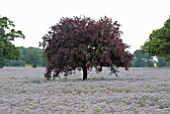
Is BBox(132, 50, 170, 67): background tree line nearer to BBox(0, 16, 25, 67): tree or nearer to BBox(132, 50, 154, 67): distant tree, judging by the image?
BBox(132, 50, 154, 67): distant tree

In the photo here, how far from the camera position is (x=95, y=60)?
115 feet

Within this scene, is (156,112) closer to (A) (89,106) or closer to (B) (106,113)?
(B) (106,113)

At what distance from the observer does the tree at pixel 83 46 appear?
112 ft

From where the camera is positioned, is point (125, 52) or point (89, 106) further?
point (125, 52)

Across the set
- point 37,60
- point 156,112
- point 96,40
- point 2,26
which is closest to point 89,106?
point 156,112

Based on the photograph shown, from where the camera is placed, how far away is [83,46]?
34.2 m

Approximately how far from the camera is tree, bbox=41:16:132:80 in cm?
3428

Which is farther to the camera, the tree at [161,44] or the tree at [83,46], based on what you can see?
the tree at [161,44]

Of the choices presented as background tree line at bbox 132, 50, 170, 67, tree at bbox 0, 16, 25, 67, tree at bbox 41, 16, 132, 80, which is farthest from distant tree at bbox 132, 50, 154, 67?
tree at bbox 41, 16, 132, 80

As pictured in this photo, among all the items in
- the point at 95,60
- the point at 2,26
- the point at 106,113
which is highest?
the point at 2,26

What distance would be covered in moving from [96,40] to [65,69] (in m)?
3.73

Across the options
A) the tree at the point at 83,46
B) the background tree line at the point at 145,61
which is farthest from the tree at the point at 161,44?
the background tree line at the point at 145,61

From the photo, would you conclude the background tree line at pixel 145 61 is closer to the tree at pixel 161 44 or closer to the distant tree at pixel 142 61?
the distant tree at pixel 142 61

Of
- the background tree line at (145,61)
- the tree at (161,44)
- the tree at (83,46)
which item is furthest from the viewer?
the background tree line at (145,61)
